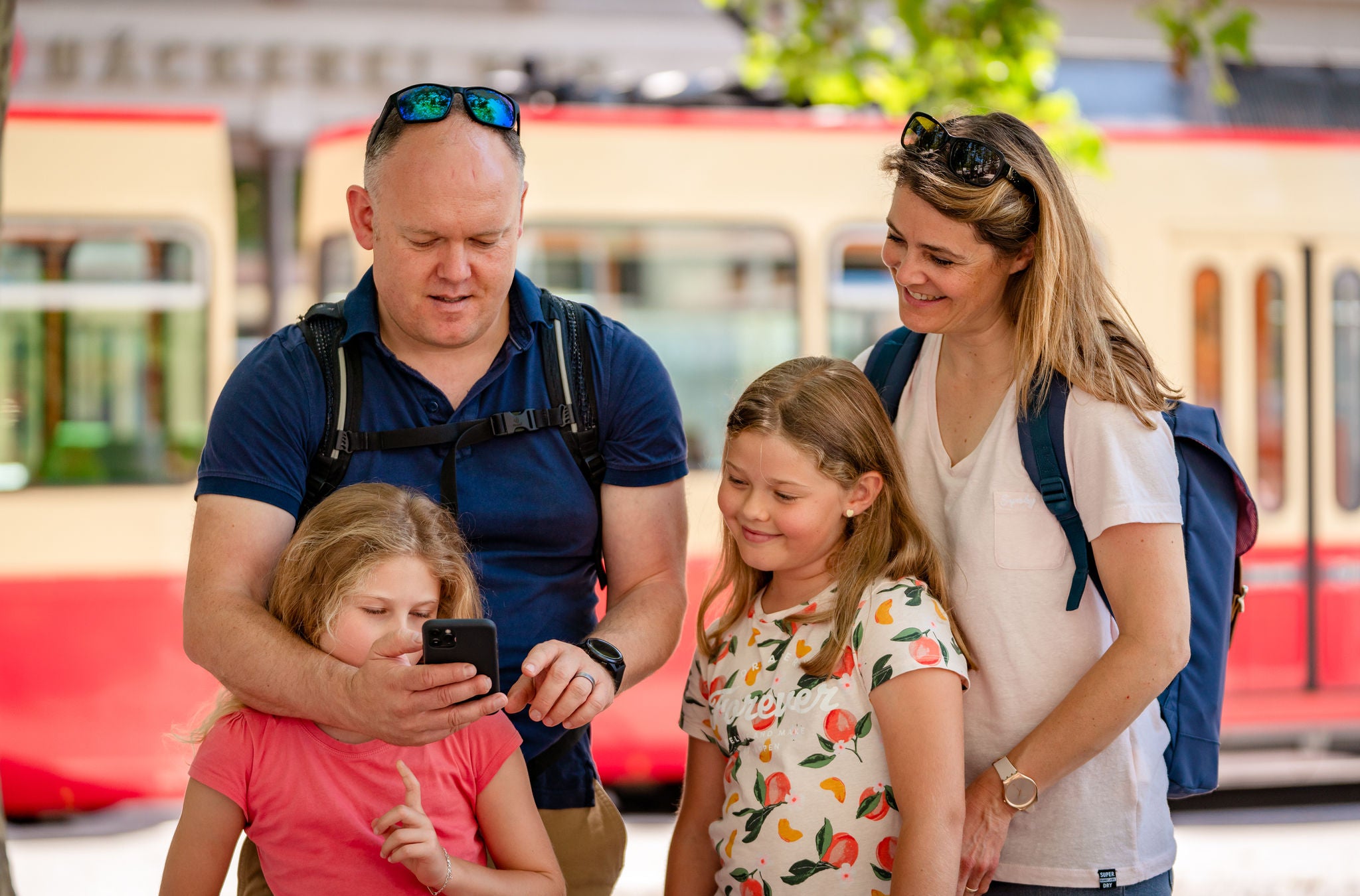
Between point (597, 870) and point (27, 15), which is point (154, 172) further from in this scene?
point (27, 15)

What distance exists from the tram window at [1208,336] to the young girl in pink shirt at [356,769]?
5311mm

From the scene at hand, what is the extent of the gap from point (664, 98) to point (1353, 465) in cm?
390

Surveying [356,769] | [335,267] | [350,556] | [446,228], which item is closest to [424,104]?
[446,228]

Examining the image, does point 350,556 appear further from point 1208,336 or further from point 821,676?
point 1208,336

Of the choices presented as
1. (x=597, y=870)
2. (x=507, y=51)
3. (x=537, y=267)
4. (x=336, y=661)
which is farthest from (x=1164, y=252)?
(x=507, y=51)

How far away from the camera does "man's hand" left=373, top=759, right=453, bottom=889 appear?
1993 millimetres

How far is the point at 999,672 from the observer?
2248 mm

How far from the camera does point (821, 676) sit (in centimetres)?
226

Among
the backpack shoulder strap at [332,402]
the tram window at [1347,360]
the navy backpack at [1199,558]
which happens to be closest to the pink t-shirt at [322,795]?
the backpack shoulder strap at [332,402]

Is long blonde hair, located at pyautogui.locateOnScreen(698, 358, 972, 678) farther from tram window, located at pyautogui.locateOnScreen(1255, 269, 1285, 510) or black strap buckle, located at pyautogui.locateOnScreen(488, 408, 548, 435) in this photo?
tram window, located at pyautogui.locateOnScreen(1255, 269, 1285, 510)

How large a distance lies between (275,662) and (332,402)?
466 mm

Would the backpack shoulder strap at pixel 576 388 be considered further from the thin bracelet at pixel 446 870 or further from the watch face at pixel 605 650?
the thin bracelet at pixel 446 870

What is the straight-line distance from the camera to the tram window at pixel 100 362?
5918 millimetres

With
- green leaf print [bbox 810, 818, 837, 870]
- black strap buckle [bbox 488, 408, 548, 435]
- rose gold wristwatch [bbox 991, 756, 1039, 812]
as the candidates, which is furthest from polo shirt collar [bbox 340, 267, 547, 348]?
rose gold wristwatch [bbox 991, 756, 1039, 812]
